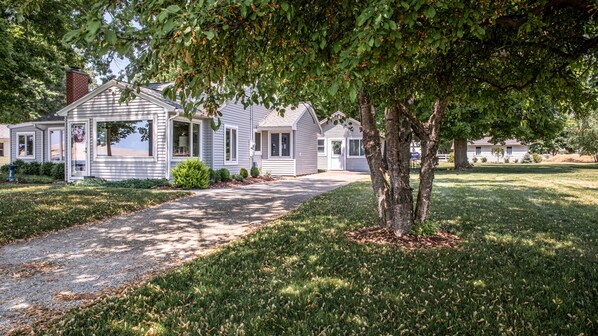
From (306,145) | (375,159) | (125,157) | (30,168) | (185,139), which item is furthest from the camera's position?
(306,145)

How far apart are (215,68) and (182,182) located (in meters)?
11.8

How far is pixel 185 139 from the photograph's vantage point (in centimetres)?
1695

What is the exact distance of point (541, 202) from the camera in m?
10.9

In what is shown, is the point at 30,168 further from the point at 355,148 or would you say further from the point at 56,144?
the point at 355,148

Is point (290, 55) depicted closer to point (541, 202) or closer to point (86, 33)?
point (86, 33)

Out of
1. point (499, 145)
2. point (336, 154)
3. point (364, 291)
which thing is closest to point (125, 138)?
point (364, 291)

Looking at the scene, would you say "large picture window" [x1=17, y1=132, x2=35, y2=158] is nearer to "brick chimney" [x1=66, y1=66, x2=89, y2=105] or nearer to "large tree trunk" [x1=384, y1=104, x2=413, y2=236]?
"brick chimney" [x1=66, y1=66, x2=89, y2=105]

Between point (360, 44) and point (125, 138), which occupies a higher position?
point (125, 138)

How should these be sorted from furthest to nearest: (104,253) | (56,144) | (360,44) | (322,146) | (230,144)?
(322,146)
(56,144)
(230,144)
(104,253)
(360,44)

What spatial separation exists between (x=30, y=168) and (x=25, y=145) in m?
4.43

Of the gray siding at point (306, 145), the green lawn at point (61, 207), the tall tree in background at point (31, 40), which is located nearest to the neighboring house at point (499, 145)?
the gray siding at point (306, 145)

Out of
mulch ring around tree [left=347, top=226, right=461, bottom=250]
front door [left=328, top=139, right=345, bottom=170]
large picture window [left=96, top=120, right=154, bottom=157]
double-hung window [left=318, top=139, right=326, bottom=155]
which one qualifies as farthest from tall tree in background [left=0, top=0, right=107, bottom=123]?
front door [left=328, top=139, right=345, bottom=170]

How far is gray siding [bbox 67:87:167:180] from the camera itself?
618 inches

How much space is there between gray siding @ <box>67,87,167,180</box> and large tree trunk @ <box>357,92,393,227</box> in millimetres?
11085
